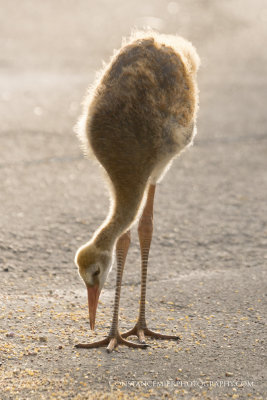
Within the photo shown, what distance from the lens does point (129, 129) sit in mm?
5133

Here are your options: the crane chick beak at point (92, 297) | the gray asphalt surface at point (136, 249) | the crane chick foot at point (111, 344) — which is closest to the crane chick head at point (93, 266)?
the crane chick beak at point (92, 297)

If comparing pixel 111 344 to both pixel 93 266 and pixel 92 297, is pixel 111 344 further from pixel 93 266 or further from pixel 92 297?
pixel 93 266

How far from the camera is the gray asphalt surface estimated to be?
4.87m

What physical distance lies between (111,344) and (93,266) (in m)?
0.75

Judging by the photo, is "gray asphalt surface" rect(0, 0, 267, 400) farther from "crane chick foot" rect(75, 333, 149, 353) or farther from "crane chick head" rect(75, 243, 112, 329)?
"crane chick head" rect(75, 243, 112, 329)

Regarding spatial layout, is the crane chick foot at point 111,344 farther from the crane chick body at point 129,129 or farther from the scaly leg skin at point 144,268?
the crane chick body at point 129,129

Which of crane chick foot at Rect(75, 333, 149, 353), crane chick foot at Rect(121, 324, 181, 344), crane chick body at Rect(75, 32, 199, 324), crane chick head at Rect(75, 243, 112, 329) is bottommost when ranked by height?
crane chick foot at Rect(75, 333, 149, 353)

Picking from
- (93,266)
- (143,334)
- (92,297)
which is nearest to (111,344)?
(143,334)

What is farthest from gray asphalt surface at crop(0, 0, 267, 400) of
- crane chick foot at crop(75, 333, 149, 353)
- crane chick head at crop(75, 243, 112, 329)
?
crane chick head at crop(75, 243, 112, 329)

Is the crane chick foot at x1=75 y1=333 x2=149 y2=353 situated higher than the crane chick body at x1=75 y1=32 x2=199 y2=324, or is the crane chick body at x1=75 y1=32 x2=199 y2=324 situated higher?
the crane chick body at x1=75 y1=32 x2=199 y2=324

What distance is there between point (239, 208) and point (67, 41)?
1028 cm

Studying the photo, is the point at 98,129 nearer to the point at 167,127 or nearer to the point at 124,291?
the point at 167,127

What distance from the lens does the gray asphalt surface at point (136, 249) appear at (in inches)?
192

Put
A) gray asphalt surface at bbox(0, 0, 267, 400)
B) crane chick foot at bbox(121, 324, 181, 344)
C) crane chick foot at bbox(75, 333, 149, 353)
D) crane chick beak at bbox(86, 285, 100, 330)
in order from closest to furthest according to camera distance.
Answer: gray asphalt surface at bbox(0, 0, 267, 400), crane chick beak at bbox(86, 285, 100, 330), crane chick foot at bbox(75, 333, 149, 353), crane chick foot at bbox(121, 324, 181, 344)
